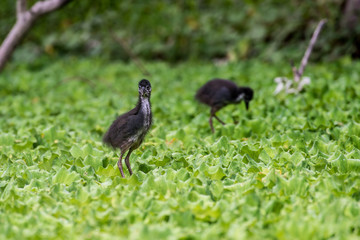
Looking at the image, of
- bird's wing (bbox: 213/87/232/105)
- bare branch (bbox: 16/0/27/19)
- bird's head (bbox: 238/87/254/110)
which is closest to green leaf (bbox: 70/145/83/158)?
bird's wing (bbox: 213/87/232/105)

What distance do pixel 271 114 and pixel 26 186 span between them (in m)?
4.00

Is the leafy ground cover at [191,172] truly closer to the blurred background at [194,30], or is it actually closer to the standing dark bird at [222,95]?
the standing dark bird at [222,95]

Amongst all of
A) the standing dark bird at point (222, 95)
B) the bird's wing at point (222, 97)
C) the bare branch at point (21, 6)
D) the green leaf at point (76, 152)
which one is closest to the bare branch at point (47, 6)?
the bare branch at point (21, 6)

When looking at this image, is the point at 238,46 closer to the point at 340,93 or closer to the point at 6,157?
the point at 340,93

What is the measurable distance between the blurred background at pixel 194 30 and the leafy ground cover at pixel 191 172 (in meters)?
2.71

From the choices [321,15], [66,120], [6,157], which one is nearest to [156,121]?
[66,120]

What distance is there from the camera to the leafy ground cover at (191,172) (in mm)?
3795

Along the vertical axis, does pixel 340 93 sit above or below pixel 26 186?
below

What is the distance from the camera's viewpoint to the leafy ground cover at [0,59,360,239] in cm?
379

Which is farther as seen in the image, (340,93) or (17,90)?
(17,90)

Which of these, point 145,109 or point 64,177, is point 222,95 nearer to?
point 145,109

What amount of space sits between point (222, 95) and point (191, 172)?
2.79m

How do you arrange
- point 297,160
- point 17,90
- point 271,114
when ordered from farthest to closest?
point 17,90 → point 271,114 → point 297,160

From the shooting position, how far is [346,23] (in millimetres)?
12164
